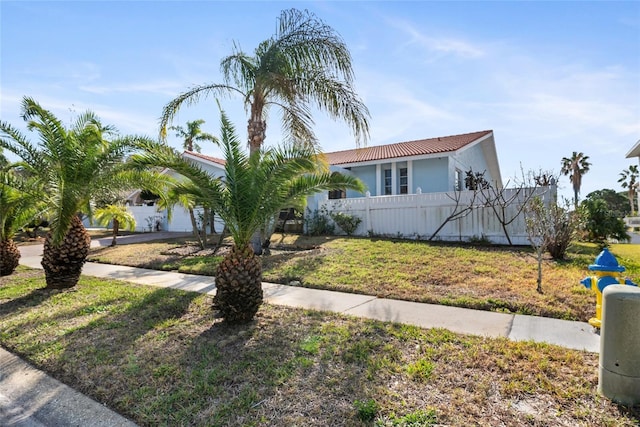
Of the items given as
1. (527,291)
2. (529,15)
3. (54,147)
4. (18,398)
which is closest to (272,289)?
(18,398)

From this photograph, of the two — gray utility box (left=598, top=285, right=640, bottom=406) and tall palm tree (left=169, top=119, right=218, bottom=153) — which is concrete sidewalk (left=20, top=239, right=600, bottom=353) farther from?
tall palm tree (left=169, top=119, right=218, bottom=153)

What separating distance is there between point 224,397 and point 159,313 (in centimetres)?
313

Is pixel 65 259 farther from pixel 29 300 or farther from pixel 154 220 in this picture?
pixel 154 220

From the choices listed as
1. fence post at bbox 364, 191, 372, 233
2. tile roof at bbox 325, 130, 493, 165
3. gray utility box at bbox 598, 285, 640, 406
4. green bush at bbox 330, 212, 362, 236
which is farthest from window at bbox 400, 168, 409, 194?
gray utility box at bbox 598, 285, 640, 406

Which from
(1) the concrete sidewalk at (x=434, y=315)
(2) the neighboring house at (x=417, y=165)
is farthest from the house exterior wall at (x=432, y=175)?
(1) the concrete sidewalk at (x=434, y=315)

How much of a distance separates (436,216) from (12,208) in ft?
41.7

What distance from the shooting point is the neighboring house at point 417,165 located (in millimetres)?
17266

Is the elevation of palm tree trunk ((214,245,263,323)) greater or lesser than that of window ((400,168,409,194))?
lesser

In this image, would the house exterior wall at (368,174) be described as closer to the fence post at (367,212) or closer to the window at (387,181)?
the window at (387,181)

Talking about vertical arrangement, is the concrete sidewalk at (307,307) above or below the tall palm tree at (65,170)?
below

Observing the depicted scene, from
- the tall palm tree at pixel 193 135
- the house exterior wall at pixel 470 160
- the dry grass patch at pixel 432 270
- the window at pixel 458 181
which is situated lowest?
the dry grass patch at pixel 432 270

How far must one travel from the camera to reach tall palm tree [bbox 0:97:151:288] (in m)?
7.40

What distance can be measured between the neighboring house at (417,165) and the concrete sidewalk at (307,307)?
965cm

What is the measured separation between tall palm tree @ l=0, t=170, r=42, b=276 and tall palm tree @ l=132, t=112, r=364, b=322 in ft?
14.2
